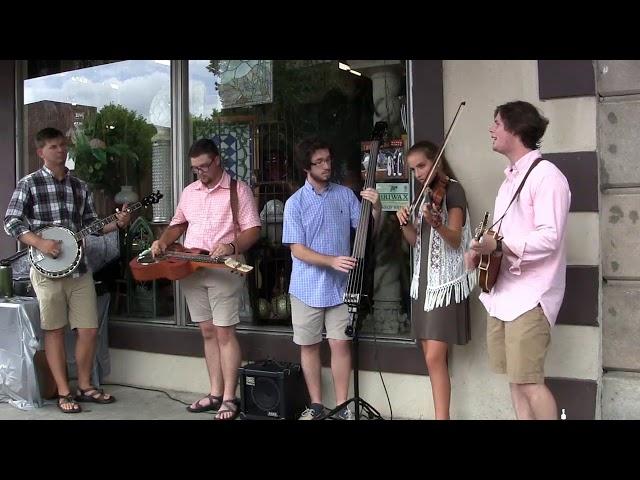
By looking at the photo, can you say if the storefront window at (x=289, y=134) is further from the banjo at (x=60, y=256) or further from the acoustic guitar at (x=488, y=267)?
the acoustic guitar at (x=488, y=267)

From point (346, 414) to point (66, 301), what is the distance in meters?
2.06

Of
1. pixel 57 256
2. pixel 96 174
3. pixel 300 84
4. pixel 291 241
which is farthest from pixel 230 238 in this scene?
pixel 96 174

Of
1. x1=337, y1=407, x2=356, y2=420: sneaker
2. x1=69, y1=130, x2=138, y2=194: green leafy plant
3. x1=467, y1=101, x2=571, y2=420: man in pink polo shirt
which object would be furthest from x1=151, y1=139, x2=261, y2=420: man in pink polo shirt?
x1=467, y1=101, x2=571, y2=420: man in pink polo shirt

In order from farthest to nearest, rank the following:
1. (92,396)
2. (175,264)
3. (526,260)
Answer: (92,396) < (175,264) < (526,260)

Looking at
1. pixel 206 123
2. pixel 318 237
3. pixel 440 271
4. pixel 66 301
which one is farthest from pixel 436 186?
pixel 66 301

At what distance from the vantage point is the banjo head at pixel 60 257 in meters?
4.34

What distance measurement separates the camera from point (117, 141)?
5.56 metres

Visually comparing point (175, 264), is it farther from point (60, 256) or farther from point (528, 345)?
point (528, 345)

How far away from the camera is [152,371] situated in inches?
196

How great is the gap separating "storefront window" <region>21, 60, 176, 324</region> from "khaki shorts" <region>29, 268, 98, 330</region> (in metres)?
0.49

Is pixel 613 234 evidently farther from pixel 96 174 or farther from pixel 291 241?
pixel 96 174

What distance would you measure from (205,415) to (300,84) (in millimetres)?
2468

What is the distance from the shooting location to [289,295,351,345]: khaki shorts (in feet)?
12.6
